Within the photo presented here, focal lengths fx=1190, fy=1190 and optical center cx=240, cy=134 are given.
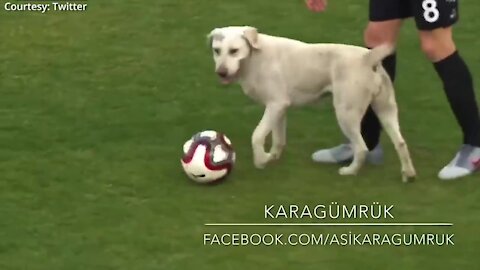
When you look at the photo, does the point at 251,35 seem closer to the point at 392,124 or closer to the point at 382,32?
the point at 382,32

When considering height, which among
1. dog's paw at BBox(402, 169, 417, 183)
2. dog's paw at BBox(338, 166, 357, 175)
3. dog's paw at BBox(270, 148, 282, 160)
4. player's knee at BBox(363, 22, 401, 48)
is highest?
player's knee at BBox(363, 22, 401, 48)

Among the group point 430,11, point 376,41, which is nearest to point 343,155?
point 376,41

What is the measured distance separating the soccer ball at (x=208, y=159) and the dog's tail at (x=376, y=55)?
78cm

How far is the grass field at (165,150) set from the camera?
16.0 feet

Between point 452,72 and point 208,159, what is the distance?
123cm

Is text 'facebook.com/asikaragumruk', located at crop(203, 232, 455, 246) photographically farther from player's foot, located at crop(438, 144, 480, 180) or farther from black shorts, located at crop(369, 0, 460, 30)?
black shorts, located at crop(369, 0, 460, 30)

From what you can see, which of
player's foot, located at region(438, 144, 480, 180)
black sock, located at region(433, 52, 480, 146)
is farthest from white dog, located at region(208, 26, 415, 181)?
black sock, located at region(433, 52, 480, 146)

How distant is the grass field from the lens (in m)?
4.86

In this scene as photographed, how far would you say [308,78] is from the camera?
5664 millimetres

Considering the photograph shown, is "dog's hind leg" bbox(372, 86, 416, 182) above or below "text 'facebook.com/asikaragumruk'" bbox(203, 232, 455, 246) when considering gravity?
above

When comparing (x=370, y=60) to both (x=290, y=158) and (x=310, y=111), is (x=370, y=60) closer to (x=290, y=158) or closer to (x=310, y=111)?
(x=290, y=158)

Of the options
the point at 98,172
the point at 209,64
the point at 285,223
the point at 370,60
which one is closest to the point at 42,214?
the point at 98,172

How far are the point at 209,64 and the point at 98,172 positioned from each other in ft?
6.60

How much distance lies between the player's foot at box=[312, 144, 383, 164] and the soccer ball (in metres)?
0.52
